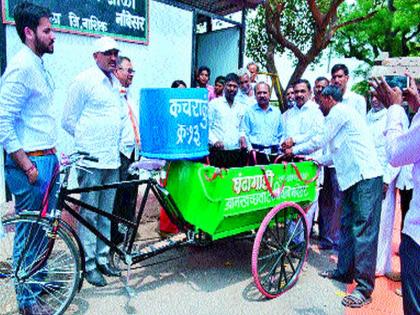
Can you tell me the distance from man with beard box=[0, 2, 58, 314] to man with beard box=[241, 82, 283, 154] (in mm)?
2656

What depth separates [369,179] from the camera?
336cm

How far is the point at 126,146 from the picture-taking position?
3.88 m

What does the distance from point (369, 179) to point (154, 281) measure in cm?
207

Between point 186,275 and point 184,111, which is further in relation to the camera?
point 186,275

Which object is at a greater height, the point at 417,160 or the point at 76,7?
the point at 76,7

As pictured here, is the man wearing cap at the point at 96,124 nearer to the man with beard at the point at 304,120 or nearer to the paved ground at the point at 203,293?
the paved ground at the point at 203,293

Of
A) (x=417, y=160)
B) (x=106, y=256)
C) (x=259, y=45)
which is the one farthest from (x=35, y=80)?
(x=259, y=45)

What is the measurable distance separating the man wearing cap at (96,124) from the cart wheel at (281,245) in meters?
1.28

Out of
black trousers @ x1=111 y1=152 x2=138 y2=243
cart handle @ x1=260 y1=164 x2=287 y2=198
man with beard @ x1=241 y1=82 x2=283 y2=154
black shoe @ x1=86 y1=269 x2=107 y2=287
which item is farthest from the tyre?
man with beard @ x1=241 y1=82 x2=283 y2=154

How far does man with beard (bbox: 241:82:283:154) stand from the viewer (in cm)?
483

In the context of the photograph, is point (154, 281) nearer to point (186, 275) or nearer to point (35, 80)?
point (186, 275)

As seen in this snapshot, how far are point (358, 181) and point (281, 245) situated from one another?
868 millimetres

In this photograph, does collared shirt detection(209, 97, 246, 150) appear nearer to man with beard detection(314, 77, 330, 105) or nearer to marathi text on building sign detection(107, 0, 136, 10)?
man with beard detection(314, 77, 330, 105)

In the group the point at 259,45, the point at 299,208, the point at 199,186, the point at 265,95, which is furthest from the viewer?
the point at 259,45
